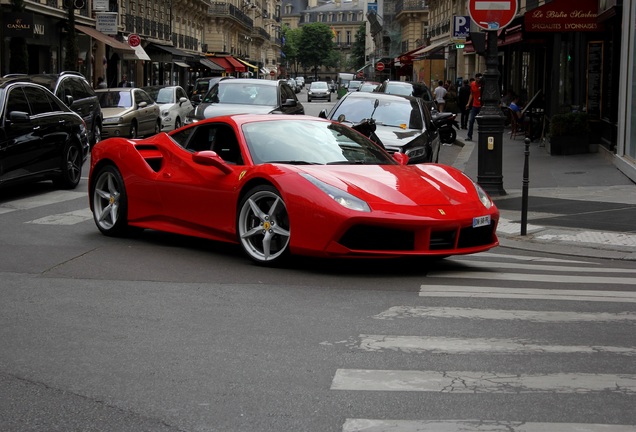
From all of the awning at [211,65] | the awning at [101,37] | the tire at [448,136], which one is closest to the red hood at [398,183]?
the tire at [448,136]

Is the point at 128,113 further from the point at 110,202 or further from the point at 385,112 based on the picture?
the point at 110,202

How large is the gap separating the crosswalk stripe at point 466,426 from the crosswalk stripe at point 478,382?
1.51 ft

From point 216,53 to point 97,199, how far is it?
270ft

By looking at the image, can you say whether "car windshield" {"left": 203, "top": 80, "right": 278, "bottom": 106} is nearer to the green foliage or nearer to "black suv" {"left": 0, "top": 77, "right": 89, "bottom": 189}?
the green foliage

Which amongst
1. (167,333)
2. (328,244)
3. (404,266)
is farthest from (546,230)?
(167,333)

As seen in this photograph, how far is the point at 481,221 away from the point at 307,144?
1780 mm

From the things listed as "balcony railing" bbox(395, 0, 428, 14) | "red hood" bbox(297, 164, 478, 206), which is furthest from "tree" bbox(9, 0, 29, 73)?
"balcony railing" bbox(395, 0, 428, 14)

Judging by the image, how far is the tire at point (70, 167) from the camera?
14844mm

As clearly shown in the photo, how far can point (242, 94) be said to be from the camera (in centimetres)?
2186

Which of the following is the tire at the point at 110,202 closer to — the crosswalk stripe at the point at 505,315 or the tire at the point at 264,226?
the tire at the point at 264,226

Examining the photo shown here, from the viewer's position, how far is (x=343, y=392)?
194 inches

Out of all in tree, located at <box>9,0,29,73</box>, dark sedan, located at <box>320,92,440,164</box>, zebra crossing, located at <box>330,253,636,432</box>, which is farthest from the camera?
tree, located at <box>9,0,29,73</box>

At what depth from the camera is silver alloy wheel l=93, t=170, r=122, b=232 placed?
10.2 m

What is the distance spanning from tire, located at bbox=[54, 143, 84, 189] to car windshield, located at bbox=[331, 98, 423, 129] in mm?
4557
